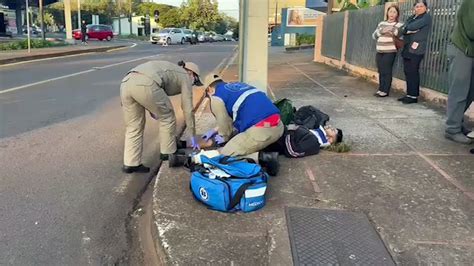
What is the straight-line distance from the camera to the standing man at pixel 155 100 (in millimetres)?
4711

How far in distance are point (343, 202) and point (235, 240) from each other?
3.70 feet

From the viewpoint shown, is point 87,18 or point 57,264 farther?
point 87,18

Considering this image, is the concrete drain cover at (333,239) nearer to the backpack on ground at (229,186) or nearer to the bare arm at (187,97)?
the backpack on ground at (229,186)

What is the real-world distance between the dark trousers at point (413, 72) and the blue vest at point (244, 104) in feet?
14.8

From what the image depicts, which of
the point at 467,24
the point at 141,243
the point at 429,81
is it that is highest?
the point at 467,24

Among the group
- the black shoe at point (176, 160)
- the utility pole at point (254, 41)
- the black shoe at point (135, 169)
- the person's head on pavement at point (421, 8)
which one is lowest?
the black shoe at point (135, 169)

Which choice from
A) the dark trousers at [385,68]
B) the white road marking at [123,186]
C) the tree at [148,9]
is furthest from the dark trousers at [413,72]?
the tree at [148,9]

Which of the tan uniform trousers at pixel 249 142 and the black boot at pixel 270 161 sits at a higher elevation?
the tan uniform trousers at pixel 249 142

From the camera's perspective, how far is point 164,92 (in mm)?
4859

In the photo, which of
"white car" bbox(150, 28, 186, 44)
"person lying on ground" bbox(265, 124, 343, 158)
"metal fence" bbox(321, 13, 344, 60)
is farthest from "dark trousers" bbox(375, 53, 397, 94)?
"white car" bbox(150, 28, 186, 44)

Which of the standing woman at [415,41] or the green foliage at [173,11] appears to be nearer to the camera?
the standing woman at [415,41]

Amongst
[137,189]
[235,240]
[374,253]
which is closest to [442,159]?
[374,253]

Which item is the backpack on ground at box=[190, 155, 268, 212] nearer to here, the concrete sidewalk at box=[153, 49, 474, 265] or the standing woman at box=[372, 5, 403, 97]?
the concrete sidewalk at box=[153, 49, 474, 265]

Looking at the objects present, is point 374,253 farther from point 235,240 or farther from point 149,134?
point 149,134
